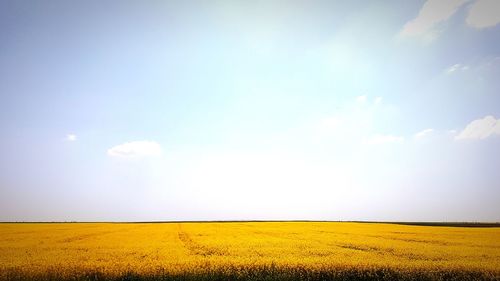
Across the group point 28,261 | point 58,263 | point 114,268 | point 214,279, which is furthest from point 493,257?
point 28,261

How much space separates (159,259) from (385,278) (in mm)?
8995

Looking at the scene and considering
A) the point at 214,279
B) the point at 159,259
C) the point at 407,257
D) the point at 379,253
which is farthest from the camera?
the point at 379,253

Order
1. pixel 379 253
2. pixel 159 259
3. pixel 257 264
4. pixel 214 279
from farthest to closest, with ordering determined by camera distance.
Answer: pixel 379 253, pixel 159 259, pixel 257 264, pixel 214 279

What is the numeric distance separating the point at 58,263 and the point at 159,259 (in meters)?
3.82

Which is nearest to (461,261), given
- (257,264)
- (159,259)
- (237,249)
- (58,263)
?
(257,264)

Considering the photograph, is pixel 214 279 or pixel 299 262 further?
pixel 299 262

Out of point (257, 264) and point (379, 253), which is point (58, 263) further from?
point (379, 253)

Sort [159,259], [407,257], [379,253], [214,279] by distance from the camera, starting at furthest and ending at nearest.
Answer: [379,253] < [407,257] < [159,259] < [214,279]

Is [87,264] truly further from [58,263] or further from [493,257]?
[493,257]

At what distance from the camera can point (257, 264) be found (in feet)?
47.9

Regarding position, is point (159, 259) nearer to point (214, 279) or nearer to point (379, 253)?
point (214, 279)

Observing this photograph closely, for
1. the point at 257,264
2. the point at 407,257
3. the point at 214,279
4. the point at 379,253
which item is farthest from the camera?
the point at 379,253

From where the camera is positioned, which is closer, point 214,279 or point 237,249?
point 214,279

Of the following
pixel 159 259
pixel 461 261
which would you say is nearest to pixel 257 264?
pixel 159 259
